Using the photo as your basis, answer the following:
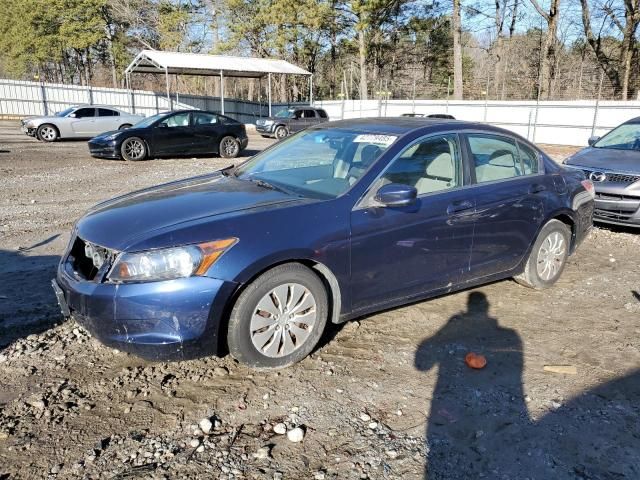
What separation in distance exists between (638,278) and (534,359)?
2.68m

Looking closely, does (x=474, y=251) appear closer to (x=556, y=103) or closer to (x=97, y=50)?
(x=556, y=103)

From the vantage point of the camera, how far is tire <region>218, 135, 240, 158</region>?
53.9ft

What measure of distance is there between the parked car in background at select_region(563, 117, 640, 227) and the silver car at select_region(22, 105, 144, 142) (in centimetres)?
1726

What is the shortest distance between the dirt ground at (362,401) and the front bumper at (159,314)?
1.12 ft

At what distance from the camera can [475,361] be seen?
3.74 meters

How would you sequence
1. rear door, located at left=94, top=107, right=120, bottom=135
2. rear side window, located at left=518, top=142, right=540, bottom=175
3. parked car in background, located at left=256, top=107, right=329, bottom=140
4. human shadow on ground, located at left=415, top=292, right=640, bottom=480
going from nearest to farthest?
1. human shadow on ground, located at left=415, top=292, right=640, bottom=480
2. rear side window, located at left=518, top=142, right=540, bottom=175
3. rear door, located at left=94, top=107, right=120, bottom=135
4. parked car in background, located at left=256, top=107, right=329, bottom=140

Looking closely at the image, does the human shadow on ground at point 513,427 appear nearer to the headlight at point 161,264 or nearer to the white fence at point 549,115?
the headlight at point 161,264

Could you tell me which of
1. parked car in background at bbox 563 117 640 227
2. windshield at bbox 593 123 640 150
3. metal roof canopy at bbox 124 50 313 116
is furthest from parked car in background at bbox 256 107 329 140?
parked car in background at bbox 563 117 640 227

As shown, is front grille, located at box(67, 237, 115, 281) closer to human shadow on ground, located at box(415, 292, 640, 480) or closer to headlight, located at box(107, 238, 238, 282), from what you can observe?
headlight, located at box(107, 238, 238, 282)

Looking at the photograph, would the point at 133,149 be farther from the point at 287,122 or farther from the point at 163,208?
the point at 287,122

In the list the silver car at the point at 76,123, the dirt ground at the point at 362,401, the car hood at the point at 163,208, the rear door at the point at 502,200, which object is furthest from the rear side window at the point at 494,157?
the silver car at the point at 76,123

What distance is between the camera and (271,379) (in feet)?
11.5

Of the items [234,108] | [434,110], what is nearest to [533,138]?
[434,110]

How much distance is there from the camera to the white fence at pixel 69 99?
31.3 metres
